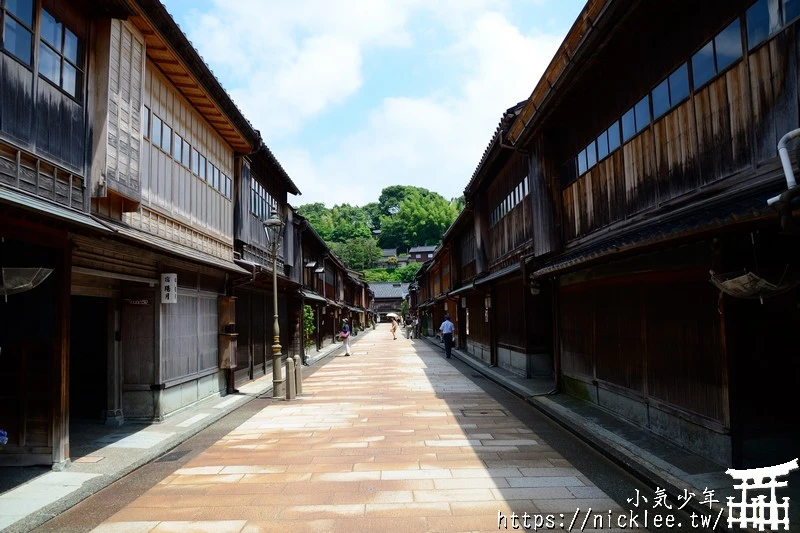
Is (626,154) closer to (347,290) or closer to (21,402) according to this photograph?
(21,402)

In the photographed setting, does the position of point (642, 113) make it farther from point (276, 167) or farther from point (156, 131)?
point (276, 167)

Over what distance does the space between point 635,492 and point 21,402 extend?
8.92 meters

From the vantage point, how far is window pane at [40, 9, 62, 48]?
8.08m

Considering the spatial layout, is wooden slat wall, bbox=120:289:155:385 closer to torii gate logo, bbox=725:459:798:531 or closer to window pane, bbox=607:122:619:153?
window pane, bbox=607:122:619:153

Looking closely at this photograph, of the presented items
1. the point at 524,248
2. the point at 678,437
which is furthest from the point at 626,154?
the point at 524,248

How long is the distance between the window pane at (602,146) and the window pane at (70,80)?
32.7ft

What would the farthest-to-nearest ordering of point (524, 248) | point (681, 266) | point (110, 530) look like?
point (524, 248), point (681, 266), point (110, 530)

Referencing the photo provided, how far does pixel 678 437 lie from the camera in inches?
337

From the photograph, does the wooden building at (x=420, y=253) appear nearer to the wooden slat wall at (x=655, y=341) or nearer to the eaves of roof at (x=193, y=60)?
the eaves of roof at (x=193, y=60)

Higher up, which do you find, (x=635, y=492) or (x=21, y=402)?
(x=21, y=402)

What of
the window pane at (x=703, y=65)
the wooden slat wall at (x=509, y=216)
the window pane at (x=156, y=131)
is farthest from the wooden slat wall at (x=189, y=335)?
→ the window pane at (x=703, y=65)

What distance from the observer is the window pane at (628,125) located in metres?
10.2

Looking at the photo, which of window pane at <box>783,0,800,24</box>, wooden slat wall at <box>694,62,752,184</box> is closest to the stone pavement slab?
wooden slat wall at <box>694,62,752,184</box>

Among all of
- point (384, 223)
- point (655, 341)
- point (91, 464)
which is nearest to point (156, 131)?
point (91, 464)
